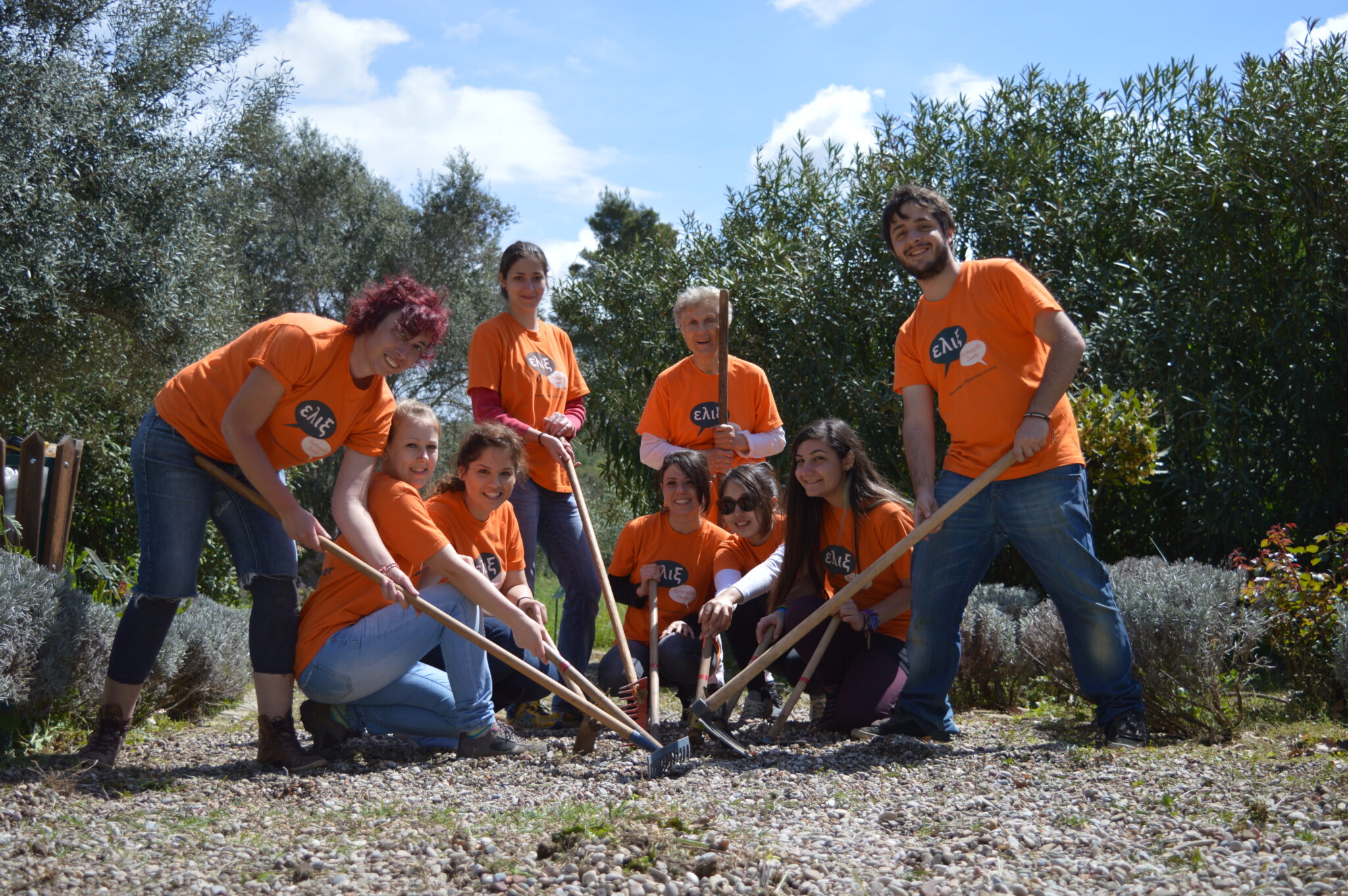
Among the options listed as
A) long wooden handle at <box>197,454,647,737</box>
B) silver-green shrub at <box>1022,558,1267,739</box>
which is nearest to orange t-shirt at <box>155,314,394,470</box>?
long wooden handle at <box>197,454,647,737</box>

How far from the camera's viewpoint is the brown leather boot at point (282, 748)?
3.35m

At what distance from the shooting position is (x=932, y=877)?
2182mm

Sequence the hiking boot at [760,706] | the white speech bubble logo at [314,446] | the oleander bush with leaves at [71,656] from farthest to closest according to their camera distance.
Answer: the hiking boot at [760,706] < the oleander bush with leaves at [71,656] < the white speech bubble logo at [314,446]

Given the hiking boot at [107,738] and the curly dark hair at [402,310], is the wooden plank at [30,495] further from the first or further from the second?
the curly dark hair at [402,310]

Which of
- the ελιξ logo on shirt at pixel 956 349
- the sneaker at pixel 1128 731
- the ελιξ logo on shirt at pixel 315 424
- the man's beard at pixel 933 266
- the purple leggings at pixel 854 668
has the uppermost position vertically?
the man's beard at pixel 933 266

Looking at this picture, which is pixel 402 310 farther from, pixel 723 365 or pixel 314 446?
pixel 723 365

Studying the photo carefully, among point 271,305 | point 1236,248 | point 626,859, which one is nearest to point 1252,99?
point 1236,248

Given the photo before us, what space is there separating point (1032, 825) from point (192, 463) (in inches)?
107

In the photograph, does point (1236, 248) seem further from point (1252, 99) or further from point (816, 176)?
point (816, 176)

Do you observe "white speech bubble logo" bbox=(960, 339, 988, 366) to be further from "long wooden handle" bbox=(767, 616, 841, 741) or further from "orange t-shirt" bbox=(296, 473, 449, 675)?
"orange t-shirt" bbox=(296, 473, 449, 675)

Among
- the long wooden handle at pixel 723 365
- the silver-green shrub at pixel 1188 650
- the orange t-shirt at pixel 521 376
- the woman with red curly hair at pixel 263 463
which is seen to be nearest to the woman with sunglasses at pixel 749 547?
the long wooden handle at pixel 723 365

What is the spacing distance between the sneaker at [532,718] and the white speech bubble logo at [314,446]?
1.53 m

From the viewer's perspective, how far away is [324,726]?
11.8 ft

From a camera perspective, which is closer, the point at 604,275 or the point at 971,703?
the point at 971,703
